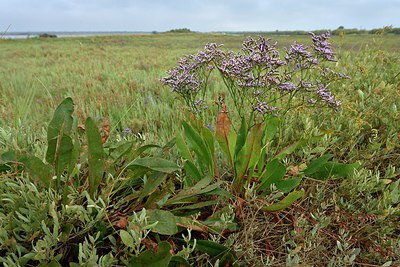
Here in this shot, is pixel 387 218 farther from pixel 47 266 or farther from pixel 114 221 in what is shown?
pixel 47 266

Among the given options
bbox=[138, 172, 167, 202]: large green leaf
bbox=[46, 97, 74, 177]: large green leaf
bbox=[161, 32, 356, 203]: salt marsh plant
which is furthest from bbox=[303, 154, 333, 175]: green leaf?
bbox=[46, 97, 74, 177]: large green leaf

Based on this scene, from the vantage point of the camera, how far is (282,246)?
1689mm

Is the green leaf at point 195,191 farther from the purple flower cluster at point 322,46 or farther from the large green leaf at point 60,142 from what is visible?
the purple flower cluster at point 322,46

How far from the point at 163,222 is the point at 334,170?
113cm

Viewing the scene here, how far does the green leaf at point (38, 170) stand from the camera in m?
1.47

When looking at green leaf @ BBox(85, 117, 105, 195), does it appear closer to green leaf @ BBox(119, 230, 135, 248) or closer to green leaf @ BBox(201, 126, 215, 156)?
green leaf @ BBox(119, 230, 135, 248)

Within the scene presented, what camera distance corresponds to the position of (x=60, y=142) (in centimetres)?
152

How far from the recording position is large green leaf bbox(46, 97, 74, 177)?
1533 mm

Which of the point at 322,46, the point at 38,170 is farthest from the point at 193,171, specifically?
the point at 322,46

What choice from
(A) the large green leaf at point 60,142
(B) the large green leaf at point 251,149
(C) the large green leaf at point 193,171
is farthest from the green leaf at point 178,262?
(A) the large green leaf at point 60,142

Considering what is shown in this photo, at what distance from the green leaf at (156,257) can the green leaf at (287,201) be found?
2.09 ft

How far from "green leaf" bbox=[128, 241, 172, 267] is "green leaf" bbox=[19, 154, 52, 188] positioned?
23.2 inches

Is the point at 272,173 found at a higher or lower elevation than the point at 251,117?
lower

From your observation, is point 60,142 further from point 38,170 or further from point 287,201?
point 287,201
